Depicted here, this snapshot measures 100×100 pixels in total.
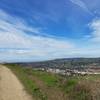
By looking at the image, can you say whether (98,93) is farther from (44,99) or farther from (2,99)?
(2,99)

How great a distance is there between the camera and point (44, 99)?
1511 cm

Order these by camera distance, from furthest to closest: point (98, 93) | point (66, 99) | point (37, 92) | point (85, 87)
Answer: point (37, 92)
point (85, 87)
point (66, 99)
point (98, 93)

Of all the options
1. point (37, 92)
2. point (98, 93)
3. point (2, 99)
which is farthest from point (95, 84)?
point (2, 99)

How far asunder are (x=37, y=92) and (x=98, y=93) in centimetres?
494

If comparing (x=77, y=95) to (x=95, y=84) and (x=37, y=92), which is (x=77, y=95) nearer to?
(x=95, y=84)

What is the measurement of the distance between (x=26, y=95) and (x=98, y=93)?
4633mm

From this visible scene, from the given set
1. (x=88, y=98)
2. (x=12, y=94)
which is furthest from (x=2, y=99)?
(x=88, y=98)

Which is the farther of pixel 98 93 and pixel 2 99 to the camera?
pixel 2 99

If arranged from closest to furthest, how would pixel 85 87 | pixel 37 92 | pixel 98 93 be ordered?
pixel 98 93
pixel 85 87
pixel 37 92

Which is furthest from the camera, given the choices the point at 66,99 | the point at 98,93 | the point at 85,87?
the point at 85,87

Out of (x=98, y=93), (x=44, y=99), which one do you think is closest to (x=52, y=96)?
(x=44, y=99)

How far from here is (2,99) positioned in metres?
15.0

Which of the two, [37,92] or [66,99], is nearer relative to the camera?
[66,99]

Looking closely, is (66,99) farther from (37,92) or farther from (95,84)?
(37,92)
